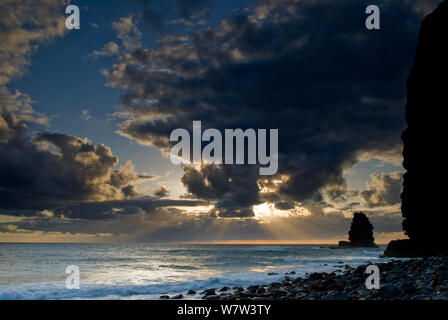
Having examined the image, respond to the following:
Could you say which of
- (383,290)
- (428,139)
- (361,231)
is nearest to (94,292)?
(383,290)

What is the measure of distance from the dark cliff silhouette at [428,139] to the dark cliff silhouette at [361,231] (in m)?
98.9

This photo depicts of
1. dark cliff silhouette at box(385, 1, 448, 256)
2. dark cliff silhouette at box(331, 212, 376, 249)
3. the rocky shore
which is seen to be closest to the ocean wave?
the rocky shore

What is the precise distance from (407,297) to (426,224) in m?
24.4

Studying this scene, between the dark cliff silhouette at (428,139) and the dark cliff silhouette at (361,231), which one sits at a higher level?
the dark cliff silhouette at (428,139)

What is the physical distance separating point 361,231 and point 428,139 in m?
109

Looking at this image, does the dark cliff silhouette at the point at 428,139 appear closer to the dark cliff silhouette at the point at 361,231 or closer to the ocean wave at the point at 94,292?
the ocean wave at the point at 94,292

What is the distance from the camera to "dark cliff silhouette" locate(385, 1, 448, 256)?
31062mm

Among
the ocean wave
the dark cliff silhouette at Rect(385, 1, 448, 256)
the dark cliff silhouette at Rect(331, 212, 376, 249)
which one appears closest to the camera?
the ocean wave

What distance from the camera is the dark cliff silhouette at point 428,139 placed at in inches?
1223

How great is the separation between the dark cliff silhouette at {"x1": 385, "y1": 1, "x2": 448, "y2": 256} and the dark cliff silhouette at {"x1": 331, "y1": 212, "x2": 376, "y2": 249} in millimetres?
98907

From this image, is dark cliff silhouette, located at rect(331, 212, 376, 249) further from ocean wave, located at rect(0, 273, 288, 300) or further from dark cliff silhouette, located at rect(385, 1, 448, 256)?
ocean wave, located at rect(0, 273, 288, 300)

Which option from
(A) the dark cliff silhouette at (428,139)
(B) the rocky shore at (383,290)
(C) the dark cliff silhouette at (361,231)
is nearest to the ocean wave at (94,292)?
(B) the rocky shore at (383,290)
